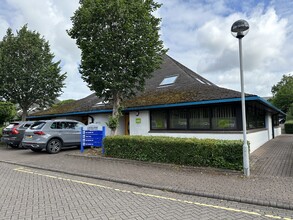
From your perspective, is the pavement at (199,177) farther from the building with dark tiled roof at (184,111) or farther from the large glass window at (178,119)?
the large glass window at (178,119)

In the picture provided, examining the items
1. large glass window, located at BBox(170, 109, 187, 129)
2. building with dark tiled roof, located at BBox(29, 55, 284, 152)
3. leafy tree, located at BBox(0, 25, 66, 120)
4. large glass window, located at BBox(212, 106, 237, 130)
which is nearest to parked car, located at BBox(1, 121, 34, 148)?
building with dark tiled roof, located at BBox(29, 55, 284, 152)

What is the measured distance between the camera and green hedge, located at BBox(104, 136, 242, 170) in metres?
7.65

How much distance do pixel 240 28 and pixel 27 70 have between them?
16950 millimetres

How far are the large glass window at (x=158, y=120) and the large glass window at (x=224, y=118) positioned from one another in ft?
9.46

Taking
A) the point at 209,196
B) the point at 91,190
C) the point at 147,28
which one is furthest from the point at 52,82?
the point at 209,196

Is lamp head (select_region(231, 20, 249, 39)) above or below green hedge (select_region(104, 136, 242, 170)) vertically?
above

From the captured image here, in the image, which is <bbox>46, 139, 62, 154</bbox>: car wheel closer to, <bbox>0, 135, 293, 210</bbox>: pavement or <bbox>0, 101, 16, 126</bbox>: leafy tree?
<bbox>0, 135, 293, 210</bbox>: pavement

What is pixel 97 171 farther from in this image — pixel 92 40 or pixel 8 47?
pixel 8 47

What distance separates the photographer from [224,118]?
11.4m

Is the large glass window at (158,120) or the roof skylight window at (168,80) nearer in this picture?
the large glass window at (158,120)

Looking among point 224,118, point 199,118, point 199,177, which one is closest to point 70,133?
point 199,118

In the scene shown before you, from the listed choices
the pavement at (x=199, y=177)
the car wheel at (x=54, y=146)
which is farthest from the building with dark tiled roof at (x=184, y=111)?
the car wheel at (x=54, y=146)

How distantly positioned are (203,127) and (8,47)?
16179 millimetres

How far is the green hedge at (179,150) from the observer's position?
25.1 ft
